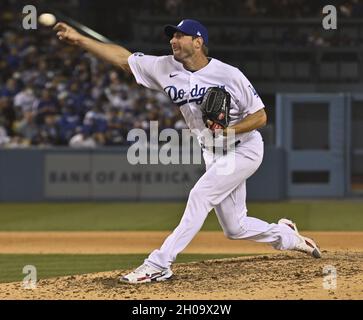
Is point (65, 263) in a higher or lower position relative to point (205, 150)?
lower

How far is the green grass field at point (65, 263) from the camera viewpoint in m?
7.82

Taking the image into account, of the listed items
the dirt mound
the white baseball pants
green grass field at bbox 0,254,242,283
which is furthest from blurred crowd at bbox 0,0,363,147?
the white baseball pants

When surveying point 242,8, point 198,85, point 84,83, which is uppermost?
point 242,8

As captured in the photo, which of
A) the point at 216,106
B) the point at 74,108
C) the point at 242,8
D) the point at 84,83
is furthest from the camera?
the point at 242,8

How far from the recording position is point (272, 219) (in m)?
13.1

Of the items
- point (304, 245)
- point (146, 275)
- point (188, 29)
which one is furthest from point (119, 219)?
point (188, 29)

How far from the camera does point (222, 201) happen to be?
21.9 ft

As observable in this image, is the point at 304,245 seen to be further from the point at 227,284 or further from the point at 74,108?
the point at 74,108

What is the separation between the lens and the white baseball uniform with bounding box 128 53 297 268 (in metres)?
6.39

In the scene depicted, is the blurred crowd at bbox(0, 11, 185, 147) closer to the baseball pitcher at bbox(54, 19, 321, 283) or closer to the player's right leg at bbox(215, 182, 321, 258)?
the player's right leg at bbox(215, 182, 321, 258)

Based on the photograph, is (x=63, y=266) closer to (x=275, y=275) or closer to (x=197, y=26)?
(x=275, y=275)

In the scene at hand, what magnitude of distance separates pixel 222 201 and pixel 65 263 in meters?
2.53

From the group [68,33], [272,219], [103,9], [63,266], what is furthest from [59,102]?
[68,33]

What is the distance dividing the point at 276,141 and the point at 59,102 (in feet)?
15.2
